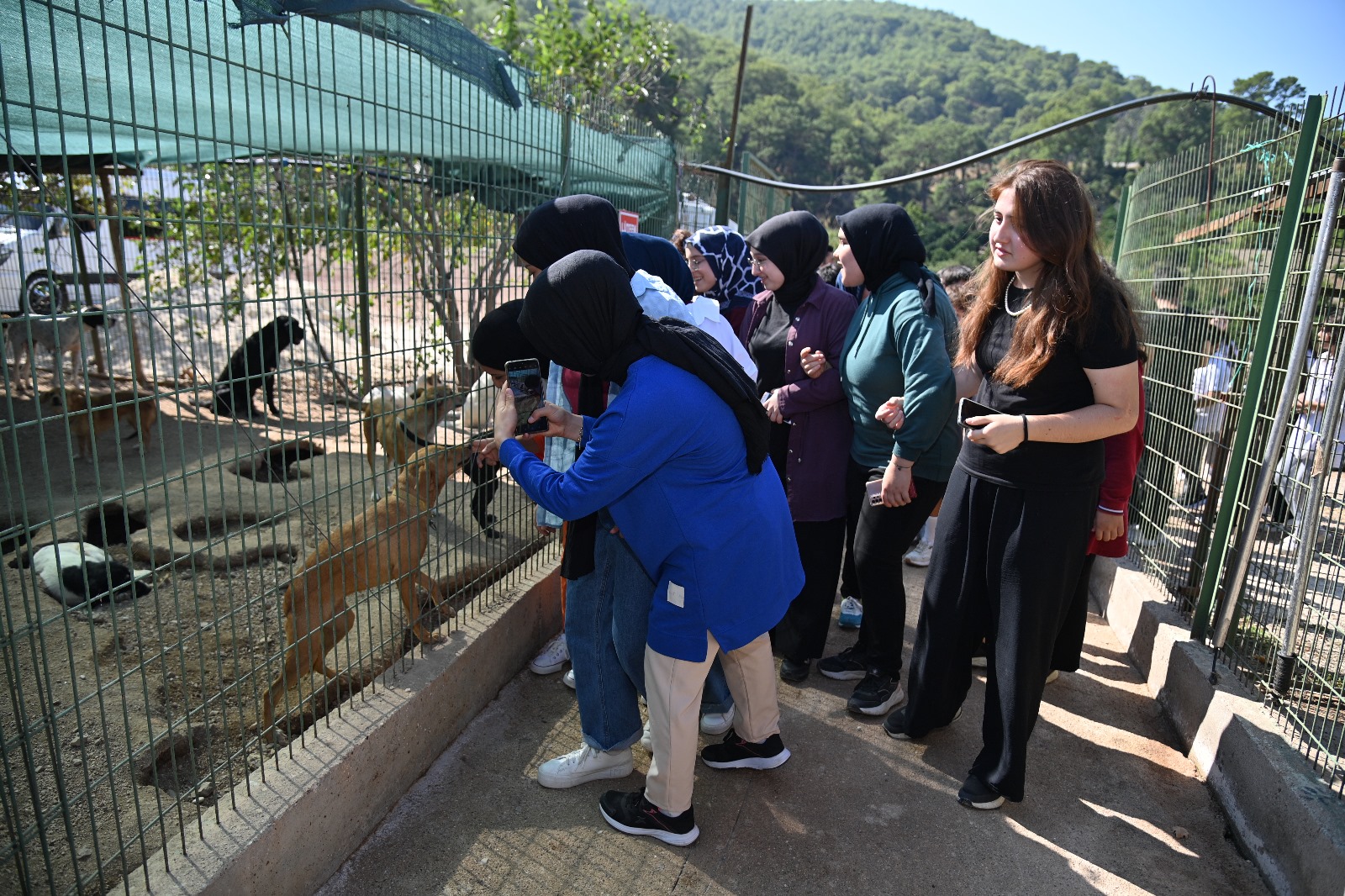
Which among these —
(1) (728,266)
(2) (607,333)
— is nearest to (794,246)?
(1) (728,266)

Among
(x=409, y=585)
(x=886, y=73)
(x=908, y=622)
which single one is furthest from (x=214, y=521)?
(x=886, y=73)

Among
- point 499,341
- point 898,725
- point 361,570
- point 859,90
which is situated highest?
point 859,90

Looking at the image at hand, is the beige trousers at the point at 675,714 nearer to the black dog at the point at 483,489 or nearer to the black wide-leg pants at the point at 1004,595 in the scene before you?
the black wide-leg pants at the point at 1004,595

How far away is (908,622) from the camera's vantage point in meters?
4.41

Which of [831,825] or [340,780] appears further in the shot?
[831,825]

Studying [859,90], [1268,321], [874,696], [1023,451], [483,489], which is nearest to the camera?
[1023,451]

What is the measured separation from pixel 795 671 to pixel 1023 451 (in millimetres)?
1503

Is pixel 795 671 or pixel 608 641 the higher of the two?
pixel 608 641

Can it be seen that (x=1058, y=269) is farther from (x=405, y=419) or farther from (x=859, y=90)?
(x=859, y=90)

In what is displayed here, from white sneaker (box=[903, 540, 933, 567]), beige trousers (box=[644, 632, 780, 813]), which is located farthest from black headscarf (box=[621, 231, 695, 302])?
white sneaker (box=[903, 540, 933, 567])

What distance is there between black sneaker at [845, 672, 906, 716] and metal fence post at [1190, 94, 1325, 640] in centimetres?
129

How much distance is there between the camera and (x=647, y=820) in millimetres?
2611

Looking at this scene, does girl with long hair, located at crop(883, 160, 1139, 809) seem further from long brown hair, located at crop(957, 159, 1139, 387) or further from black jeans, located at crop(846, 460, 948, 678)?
black jeans, located at crop(846, 460, 948, 678)

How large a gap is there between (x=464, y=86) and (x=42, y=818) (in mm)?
3006
